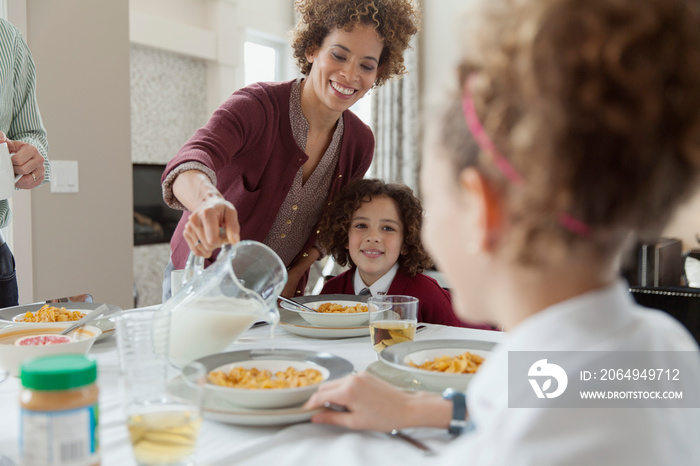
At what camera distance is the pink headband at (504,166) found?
0.51 metres

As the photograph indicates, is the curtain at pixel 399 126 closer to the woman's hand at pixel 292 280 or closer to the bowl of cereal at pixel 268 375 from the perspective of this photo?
the woman's hand at pixel 292 280

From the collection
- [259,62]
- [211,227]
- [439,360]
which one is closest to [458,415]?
[439,360]

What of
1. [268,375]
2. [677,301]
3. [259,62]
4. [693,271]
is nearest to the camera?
[268,375]

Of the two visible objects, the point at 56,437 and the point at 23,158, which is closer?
the point at 56,437

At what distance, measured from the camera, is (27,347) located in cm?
102

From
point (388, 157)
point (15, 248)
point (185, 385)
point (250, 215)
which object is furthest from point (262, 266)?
point (388, 157)

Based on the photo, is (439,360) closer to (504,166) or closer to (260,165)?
(504,166)

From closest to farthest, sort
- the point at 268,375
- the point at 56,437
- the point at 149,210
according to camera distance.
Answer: the point at 56,437 → the point at 268,375 → the point at 149,210

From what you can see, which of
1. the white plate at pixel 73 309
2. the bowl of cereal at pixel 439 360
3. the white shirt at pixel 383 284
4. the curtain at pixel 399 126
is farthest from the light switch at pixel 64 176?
the curtain at pixel 399 126

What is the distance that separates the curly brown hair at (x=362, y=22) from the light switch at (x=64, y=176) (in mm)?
1177

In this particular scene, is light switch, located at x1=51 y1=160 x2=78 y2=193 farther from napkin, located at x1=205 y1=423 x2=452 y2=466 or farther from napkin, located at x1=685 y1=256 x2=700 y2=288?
napkin, located at x1=685 y1=256 x2=700 y2=288

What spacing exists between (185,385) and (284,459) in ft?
0.51

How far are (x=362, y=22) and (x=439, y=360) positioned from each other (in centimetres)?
124

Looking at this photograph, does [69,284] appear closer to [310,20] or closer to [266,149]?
[266,149]
